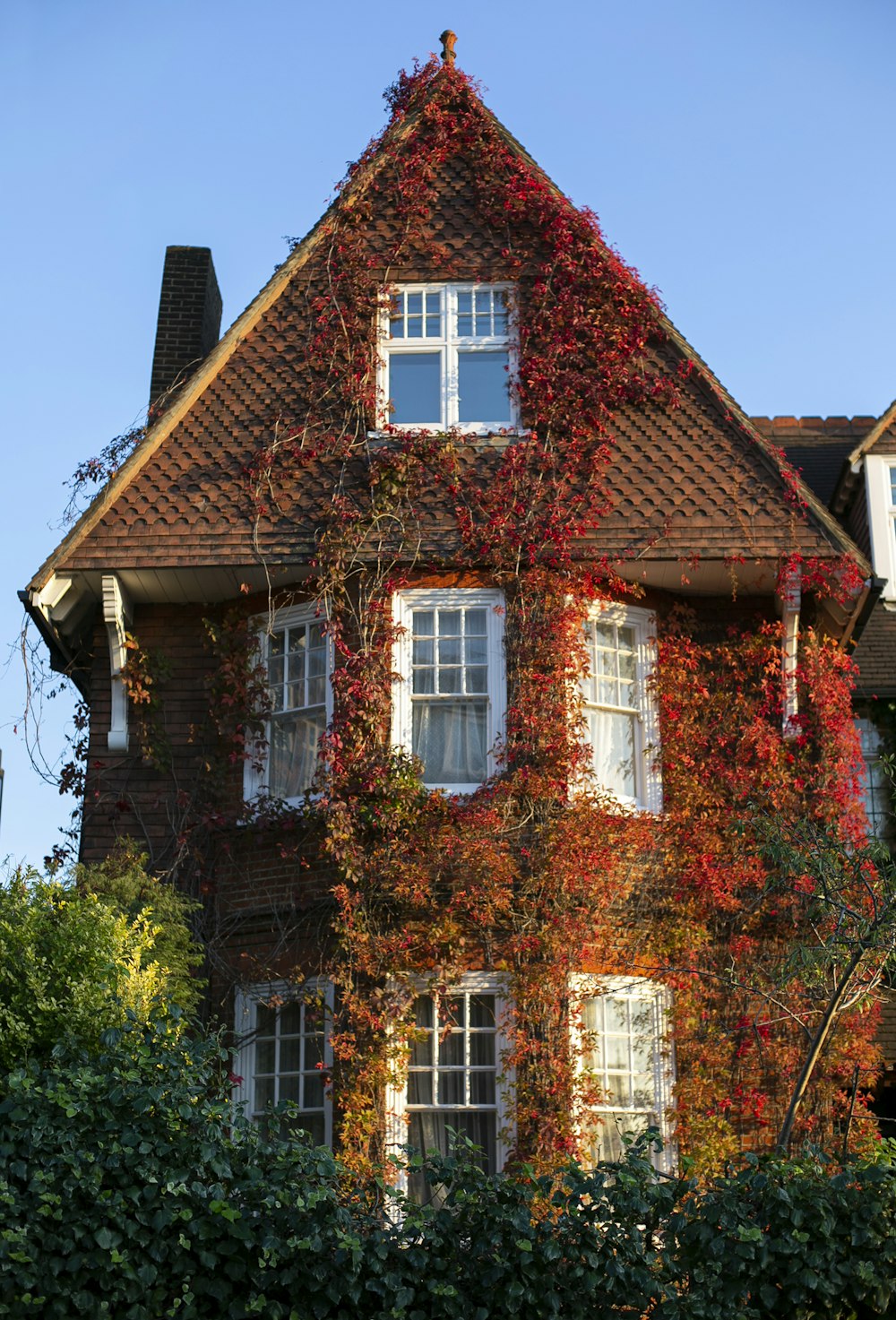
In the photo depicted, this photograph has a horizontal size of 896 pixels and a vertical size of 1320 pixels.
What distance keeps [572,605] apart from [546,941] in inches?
121

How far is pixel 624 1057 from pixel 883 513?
26.5 feet

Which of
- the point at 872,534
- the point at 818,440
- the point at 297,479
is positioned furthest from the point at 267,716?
the point at 818,440

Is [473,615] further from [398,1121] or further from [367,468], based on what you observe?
[398,1121]

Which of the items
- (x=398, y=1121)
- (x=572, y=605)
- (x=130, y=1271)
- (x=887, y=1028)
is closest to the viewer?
(x=130, y=1271)

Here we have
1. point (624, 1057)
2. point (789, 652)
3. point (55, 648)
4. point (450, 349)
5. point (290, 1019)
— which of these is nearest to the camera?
point (624, 1057)

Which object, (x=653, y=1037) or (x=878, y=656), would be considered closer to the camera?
(x=653, y=1037)

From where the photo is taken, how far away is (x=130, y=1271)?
9172 mm

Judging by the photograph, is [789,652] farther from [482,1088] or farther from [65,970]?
[65,970]

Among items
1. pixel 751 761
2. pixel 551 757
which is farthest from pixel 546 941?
pixel 751 761

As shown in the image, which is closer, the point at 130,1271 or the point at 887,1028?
the point at 130,1271

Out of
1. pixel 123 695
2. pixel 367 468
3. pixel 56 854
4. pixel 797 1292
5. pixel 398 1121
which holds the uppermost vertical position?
pixel 367 468

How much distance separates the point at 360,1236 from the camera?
31.0 ft

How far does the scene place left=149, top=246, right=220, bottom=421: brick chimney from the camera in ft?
57.0

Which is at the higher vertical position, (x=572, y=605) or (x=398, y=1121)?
(x=572, y=605)
